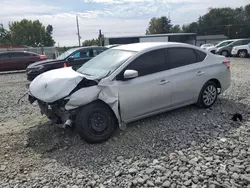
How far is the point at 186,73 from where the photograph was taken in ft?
15.3

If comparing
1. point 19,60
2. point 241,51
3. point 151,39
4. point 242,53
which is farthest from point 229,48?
point 19,60

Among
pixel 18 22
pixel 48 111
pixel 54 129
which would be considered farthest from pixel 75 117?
pixel 18 22

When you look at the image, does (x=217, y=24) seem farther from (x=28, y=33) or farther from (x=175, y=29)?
(x=28, y=33)

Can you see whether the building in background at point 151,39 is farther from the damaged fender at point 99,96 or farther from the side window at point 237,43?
the damaged fender at point 99,96

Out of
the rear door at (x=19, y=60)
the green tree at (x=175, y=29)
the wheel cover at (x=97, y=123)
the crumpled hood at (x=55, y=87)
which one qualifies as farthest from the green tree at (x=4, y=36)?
the wheel cover at (x=97, y=123)

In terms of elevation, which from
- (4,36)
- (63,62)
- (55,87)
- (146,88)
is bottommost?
(146,88)

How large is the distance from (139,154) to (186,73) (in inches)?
83.9

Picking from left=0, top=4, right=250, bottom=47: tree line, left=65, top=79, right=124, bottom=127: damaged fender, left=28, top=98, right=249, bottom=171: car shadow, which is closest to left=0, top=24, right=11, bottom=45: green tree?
left=0, top=4, right=250, bottom=47: tree line

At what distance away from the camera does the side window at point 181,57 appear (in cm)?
460

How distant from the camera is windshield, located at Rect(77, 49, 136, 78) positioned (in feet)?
13.2

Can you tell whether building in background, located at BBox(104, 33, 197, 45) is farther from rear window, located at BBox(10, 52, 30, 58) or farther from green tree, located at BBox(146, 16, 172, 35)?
green tree, located at BBox(146, 16, 172, 35)

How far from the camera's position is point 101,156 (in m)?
3.41

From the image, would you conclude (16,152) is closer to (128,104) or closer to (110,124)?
(110,124)

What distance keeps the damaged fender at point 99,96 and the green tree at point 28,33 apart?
67.7m
